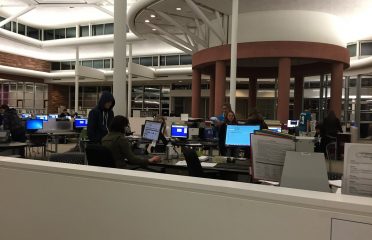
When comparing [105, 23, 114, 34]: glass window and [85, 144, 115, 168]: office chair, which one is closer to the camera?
[85, 144, 115, 168]: office chair

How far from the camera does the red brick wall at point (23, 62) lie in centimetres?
1812

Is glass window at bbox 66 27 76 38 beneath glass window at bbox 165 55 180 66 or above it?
above

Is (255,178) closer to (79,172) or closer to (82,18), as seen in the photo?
(79,172)

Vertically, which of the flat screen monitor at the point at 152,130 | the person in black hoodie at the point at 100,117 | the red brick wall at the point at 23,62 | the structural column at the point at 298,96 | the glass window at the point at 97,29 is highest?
the glass window at the point at 97,29

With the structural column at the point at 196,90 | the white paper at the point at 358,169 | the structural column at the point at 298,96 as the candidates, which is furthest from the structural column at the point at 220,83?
the white paper at the point at 358,169

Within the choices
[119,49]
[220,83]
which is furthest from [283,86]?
[119,49]

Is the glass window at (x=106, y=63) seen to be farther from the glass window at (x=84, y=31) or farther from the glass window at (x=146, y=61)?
the glass window at (x=146, y=61)

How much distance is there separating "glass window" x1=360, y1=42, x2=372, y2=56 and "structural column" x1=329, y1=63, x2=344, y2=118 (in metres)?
4.09

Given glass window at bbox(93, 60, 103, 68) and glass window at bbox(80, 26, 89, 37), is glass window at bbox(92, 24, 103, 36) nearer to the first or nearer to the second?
glass window at bbox(80, 26, 89, 37)

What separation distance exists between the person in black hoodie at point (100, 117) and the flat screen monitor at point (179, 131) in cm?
342

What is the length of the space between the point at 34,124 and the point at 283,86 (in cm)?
763

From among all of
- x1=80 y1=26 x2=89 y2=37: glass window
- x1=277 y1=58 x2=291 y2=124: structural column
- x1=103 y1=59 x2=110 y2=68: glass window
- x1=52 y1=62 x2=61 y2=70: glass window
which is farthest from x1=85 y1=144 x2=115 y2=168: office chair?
Result: x1=52 y1=62 x2=61 y2=70: glass window

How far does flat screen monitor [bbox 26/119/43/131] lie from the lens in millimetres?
9781

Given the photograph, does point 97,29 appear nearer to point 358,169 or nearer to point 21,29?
point 21,29
